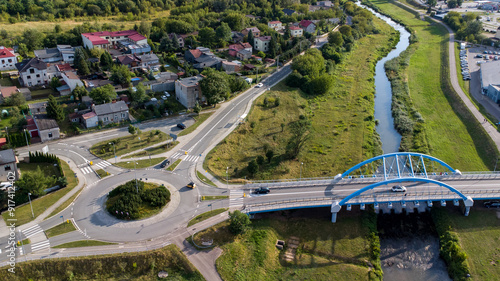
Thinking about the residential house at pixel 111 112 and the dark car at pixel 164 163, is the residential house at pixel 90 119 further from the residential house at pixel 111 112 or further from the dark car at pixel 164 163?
the dark car at pixel 164 163

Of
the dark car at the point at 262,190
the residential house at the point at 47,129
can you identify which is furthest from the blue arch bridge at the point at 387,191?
the residential house at the point at 47,129

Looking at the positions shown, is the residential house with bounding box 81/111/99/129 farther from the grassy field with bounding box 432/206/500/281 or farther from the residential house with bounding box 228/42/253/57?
the grassy field with bounding box 432/206/500/281

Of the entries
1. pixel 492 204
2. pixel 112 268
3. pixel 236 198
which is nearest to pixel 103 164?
pixel 112 268

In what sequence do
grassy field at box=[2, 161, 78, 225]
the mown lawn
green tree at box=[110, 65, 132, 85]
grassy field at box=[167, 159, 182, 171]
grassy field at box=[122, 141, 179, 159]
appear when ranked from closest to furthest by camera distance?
grassy field at box=[2, 161, 78, 225] < grassy field at box=[167, 159, 182, 171] < grassy field at box=[122, 141, 179, 159] < the mown lawn < green tree at box=[110, 65, 132, 85]

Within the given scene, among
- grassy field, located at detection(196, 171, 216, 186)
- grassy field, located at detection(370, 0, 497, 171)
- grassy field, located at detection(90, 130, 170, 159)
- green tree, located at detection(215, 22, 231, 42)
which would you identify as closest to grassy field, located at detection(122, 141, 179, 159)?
grassy field, located at detection(90, 130, 170, 159)

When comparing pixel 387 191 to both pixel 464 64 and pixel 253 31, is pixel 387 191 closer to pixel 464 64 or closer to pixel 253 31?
pixel 464 64

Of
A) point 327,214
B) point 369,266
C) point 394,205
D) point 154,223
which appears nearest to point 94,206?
point 154,223

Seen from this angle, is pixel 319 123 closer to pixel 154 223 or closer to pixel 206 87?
pixel 206 87
